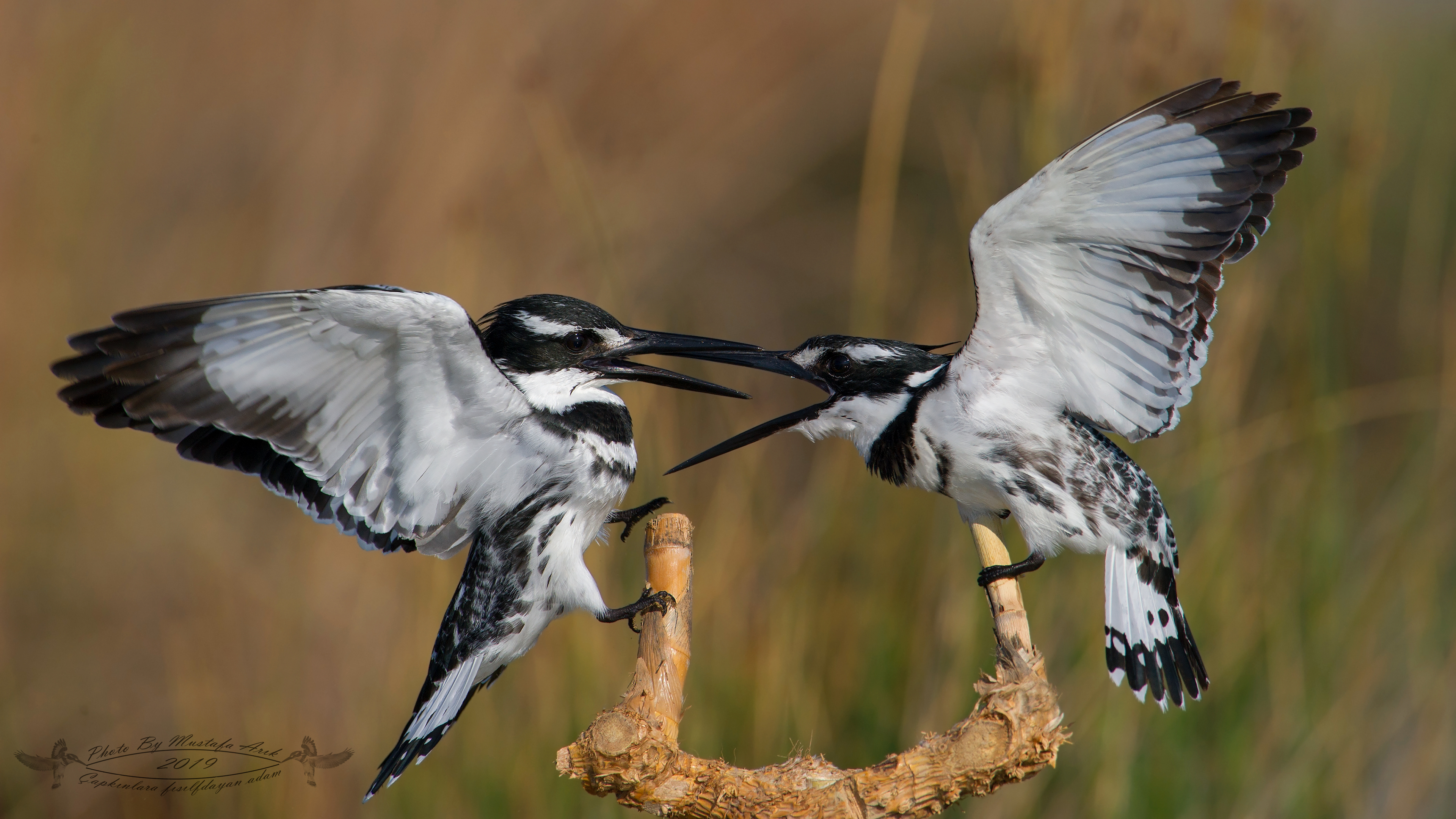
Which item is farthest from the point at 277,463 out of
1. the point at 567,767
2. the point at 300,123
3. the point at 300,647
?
the point at 300,123

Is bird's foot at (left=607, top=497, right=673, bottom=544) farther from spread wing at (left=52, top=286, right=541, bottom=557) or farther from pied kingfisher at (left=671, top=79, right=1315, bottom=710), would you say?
spread wing at (left=52, top=286, right=541, bottom=557)

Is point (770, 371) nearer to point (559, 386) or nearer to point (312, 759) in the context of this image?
point (559, 386)

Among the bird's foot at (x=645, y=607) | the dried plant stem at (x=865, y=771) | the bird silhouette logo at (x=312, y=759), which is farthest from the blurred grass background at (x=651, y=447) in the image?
the dried plant stem at (x=865, y=771)

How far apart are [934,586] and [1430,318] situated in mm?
2133

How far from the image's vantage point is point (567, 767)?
5.64 feet

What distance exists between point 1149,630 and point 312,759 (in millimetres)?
2667

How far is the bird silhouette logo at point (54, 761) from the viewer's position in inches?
150

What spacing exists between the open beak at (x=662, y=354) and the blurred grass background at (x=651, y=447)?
66 centimetres

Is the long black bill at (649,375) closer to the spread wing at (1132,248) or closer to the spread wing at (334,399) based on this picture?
the spread wing at (334,399)

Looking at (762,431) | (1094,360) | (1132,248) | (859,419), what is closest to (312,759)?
(762,431)

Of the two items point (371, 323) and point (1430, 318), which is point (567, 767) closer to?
point (371, 323)

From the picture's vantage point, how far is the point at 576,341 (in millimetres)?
2441

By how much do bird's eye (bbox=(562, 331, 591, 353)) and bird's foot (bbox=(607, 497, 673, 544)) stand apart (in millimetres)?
385

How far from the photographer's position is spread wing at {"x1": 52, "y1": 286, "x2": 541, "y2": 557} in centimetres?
199
